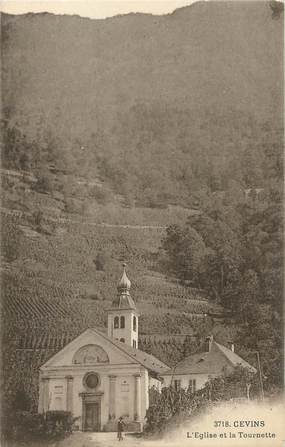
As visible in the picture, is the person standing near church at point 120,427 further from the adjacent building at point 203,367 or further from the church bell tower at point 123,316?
the church bell tower at point 123,316

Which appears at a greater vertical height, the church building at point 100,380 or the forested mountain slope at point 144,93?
the forested mountain slope at point 144,93

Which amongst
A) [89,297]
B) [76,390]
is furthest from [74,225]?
[76,390]

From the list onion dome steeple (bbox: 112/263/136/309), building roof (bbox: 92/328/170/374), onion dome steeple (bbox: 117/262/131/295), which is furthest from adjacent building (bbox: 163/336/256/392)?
onion dome steeple (bbox: 117/262/131/295)

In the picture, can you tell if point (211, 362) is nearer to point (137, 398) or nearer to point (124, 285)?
point (137, 398)

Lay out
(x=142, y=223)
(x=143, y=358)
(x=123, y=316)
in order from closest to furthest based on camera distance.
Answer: (x=143, y=358) < (x=123, y=316) < (x=142, y=223)

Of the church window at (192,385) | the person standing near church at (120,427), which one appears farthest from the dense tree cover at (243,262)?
the person standing near church at (120,427)

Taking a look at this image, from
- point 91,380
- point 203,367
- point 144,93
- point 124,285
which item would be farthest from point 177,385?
point 144,93
